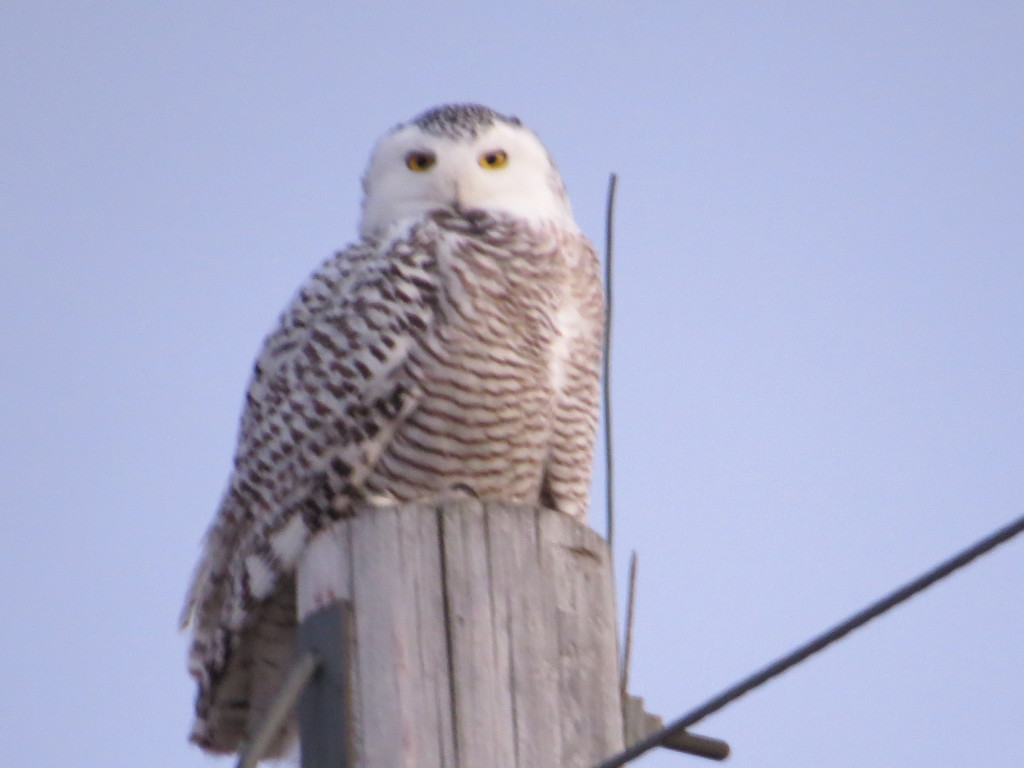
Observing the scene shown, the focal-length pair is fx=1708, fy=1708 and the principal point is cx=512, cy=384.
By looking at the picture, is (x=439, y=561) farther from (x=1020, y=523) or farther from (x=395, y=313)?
(x=395, y=313)

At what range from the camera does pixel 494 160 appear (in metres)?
4.85

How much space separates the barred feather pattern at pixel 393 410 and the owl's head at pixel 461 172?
208mm

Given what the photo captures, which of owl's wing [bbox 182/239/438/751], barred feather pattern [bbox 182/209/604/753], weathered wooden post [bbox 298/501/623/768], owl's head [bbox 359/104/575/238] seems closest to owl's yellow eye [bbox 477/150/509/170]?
owl's head [bbox 359/104/575/238]

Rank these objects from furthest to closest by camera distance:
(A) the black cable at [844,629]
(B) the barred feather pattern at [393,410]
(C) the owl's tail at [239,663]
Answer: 1. (B) the barred feather pattern at [393,410]
2. (C) the owl's tail at [239,663]
3. (A) the black cable at [844,629]

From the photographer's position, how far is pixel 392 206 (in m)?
4.82

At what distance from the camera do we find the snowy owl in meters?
4.05

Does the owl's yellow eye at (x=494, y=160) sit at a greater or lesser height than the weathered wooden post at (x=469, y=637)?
greater

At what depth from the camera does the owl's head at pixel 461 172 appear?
15.5ft

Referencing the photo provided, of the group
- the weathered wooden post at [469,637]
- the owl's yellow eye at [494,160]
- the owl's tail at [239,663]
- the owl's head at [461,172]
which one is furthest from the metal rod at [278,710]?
the owl's yellow eye at [494,160]

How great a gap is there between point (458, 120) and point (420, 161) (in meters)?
0.19

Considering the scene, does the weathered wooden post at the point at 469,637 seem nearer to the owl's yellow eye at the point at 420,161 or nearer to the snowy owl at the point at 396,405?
the snowy owl at the point at 396,405

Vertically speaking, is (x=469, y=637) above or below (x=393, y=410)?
below

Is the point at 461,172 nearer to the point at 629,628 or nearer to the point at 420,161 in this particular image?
the point at 420,161

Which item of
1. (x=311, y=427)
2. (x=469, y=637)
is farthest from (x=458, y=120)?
(x=469, y=637)
